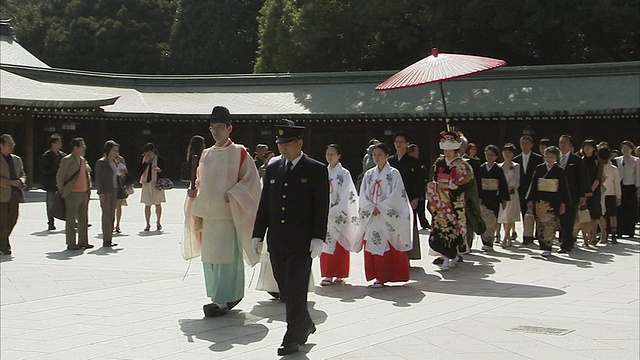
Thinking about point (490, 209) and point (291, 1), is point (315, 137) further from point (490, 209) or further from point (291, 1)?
point (490, 209)

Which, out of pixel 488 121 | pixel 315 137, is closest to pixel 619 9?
pixel 488 121

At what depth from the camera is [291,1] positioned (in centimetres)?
3772

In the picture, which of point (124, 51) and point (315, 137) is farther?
point (124, 51)

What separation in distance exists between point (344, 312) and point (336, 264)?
65.9 inches

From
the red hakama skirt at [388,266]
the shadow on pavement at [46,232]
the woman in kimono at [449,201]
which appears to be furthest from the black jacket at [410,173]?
the shadow on pavement at [46,232]

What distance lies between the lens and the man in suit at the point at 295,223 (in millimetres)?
6188

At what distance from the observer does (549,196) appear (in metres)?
11.9

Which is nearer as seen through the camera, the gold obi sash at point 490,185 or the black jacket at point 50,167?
the gold obi sash at point 490,185

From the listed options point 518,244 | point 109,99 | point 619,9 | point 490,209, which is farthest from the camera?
point 619,9

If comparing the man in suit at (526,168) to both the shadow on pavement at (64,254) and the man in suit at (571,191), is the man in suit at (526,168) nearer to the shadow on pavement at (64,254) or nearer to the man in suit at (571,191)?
the man in suit at (571,191)

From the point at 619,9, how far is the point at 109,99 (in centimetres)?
1900

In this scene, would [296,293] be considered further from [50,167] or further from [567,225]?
[50,167]

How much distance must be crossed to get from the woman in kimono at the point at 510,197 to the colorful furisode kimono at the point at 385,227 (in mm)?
4099

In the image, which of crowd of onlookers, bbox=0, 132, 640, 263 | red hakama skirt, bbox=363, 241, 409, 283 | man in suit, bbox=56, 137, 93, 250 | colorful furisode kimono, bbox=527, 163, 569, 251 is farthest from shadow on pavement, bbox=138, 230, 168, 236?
colorful furisode kimono, bbox=527, 163, 569, 251
